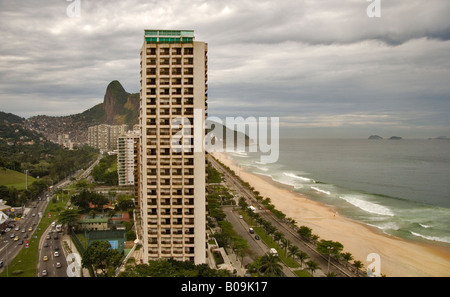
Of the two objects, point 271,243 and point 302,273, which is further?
point 271,243

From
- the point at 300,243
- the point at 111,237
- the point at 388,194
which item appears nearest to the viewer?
the point at 300,243

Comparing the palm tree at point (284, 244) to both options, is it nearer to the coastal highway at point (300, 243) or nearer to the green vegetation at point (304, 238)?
the green vegetation at point (304, 238)

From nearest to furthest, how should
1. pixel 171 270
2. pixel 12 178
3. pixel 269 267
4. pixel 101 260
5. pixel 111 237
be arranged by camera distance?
pixel 171 270, pixel 269 267, pixel 101 260, pixel 111 237, pixel 12 178

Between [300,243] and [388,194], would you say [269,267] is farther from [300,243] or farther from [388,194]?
[388,194]

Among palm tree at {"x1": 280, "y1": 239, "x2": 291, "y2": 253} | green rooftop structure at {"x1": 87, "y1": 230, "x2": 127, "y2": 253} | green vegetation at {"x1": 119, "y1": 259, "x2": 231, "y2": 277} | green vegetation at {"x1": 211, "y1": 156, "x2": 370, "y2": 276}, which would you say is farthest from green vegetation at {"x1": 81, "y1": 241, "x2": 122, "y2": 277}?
palm tree at {"x1": 280, "y1": 239, "x2": 291, "y2": 253}

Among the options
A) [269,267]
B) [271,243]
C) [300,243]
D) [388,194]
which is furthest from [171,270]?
[388,194]

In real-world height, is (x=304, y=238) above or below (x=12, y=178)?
below

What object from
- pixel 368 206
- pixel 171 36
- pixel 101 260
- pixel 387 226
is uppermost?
pixel 171 36
